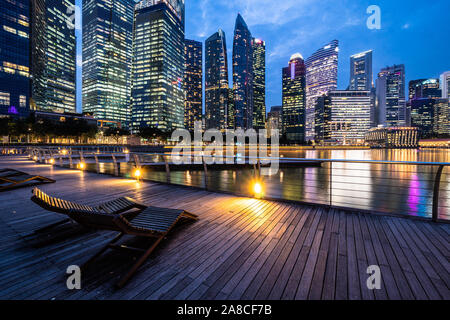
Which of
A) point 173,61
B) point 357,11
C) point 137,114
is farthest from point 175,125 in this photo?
point 357,11

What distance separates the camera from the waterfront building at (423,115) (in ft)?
541

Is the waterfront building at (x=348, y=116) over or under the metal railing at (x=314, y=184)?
over

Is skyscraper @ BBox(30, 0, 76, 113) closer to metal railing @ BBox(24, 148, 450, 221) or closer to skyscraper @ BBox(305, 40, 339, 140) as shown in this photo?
metal railing @ BBox(24, 148, 450, 221)

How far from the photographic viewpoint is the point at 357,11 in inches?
6939

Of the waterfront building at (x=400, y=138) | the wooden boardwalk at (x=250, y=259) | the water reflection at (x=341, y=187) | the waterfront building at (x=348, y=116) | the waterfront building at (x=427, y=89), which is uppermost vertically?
the waterfront building at (x=427, y=89)

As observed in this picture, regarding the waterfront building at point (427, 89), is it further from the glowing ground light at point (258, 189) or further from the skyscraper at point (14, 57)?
A: the skyscraper at point (14, 57)

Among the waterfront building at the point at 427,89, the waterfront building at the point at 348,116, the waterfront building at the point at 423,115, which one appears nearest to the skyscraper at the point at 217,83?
the waterfront building at the point at 348,116

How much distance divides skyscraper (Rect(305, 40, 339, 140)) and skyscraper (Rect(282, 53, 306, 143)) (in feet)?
75.3

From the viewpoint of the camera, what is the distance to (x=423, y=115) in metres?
168

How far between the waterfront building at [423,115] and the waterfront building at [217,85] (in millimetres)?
169522

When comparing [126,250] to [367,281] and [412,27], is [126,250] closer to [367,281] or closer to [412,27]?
[367,281]

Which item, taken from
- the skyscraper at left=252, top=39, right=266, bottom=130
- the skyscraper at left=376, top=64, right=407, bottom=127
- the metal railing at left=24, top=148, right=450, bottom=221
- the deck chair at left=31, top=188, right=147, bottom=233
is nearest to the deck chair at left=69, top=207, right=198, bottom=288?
the deck chair at left=31, top=188, right=147, bottom=233
